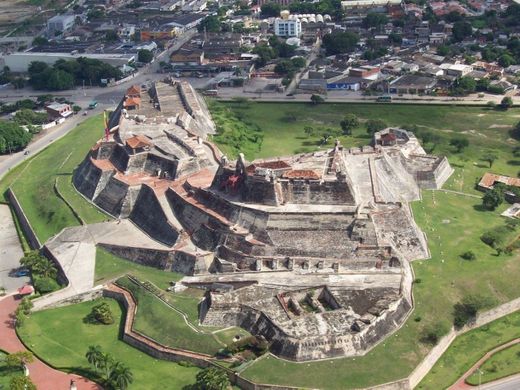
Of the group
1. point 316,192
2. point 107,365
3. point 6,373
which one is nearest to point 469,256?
point 316,192

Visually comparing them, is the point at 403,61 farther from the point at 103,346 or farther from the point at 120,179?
the point at 103,346

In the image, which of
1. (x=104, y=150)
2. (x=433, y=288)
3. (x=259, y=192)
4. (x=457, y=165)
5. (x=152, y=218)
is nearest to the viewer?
(x=433, y=288)

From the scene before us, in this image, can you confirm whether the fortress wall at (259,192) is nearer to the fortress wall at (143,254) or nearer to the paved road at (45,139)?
the fortress wall at (143,254)

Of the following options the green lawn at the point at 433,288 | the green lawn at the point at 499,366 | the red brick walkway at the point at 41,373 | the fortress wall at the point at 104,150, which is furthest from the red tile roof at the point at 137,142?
the green lawn at the point at 499,366

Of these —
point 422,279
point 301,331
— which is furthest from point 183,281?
point 422,279

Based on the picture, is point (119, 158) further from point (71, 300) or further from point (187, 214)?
point (71, 300)
